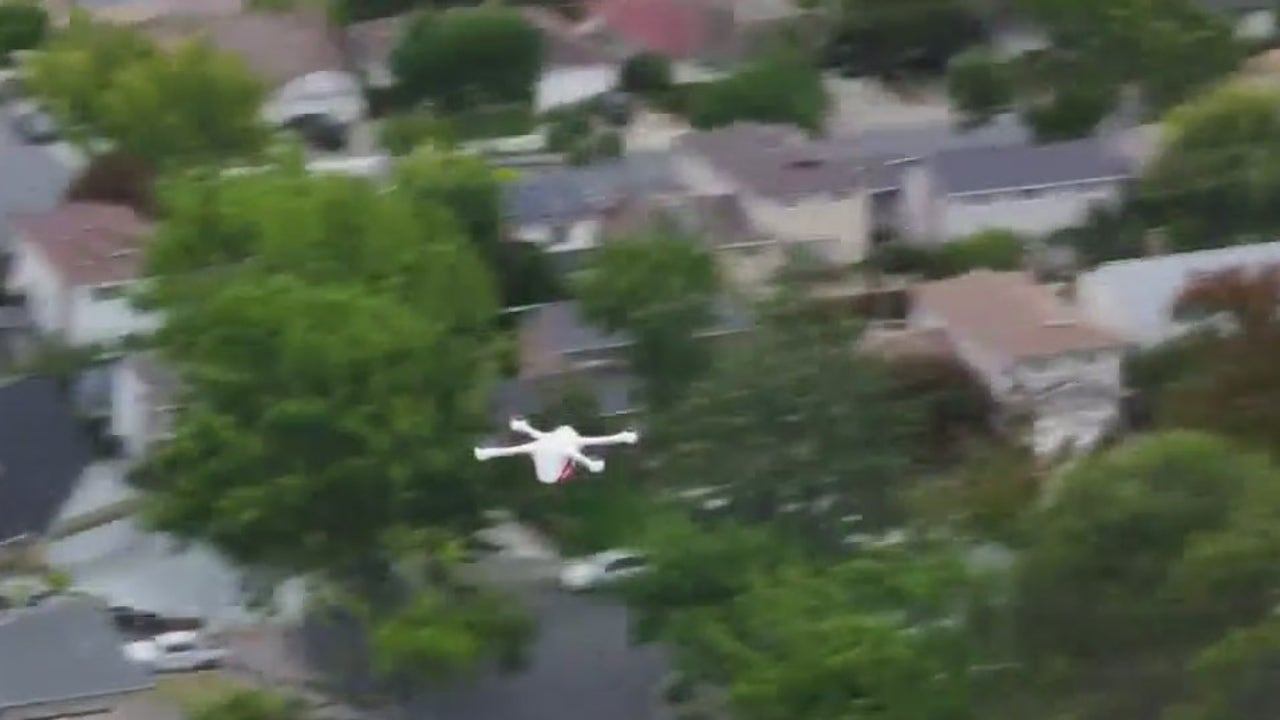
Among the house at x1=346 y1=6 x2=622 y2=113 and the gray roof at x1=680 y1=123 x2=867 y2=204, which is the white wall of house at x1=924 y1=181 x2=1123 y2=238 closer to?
the gray roof at x1=680 y1=123 x2=867 y2=204

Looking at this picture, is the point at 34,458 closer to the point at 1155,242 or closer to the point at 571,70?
the point at 1155,242

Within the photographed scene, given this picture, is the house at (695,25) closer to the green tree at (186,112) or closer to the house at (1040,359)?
the green tree at (186,112)

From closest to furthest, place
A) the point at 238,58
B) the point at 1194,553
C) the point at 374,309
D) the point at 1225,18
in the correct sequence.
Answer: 1. the point at 1194,553
2. the point at 374,309
3. the point at 238,58
4. the point at 1225,18

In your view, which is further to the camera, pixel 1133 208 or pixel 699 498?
pixel 1133 208

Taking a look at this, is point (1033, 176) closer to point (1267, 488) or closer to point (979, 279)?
point (979, 279)

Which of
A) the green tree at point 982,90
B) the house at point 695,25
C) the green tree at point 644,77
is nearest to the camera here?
the green tree at point 982,90

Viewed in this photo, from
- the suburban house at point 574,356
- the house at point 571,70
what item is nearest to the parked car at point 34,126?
the house at point 571,70

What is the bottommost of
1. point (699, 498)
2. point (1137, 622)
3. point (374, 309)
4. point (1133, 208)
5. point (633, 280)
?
point (1137, 622)

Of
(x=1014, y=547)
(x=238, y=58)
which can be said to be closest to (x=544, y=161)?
(x=238, y=58)
